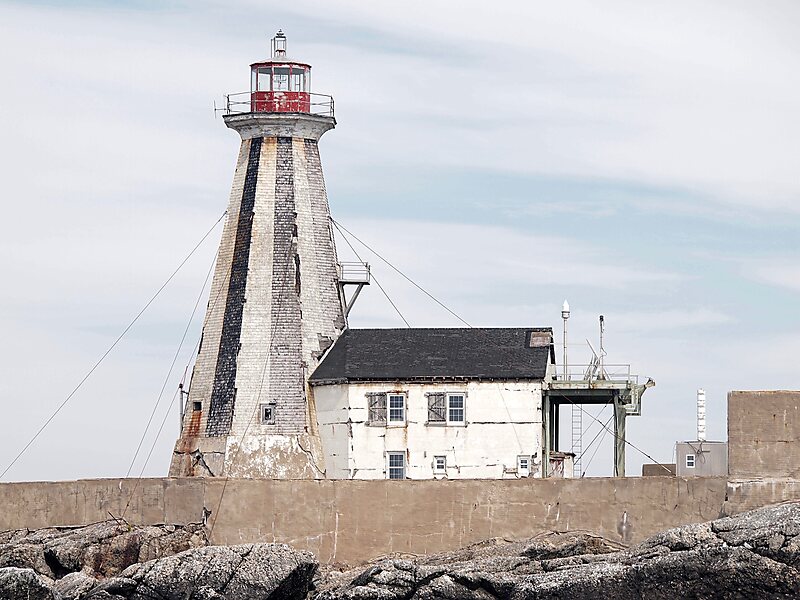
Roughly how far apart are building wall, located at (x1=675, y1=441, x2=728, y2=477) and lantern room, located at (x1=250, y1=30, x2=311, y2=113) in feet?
40.0

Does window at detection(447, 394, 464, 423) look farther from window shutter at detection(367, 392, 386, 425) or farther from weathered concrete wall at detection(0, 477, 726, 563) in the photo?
weathered concrete wall at detection(0, 477, 726, 563)

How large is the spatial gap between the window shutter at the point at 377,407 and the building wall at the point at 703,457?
22.0ft

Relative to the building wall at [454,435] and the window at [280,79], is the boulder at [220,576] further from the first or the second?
the window at [280,79]

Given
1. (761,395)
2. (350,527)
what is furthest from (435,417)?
(761,395)

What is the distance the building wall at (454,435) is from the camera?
44.0 m

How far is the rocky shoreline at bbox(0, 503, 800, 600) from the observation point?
1238 inches

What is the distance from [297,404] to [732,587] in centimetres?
1581

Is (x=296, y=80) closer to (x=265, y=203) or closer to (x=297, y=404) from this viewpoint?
(x=265, y=203)

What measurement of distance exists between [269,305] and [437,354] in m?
3.69

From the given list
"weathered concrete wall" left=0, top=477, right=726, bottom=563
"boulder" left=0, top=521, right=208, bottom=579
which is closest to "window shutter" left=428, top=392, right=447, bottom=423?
"weathered concrete wall" left=0, top=477, right=726, bottom=563

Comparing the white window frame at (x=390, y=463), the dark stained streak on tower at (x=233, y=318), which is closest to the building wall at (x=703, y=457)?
the white window frame at (x=390, y=463)

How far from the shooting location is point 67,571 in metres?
37.0

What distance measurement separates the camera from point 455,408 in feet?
145

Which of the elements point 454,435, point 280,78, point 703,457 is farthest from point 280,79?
point 703,457
